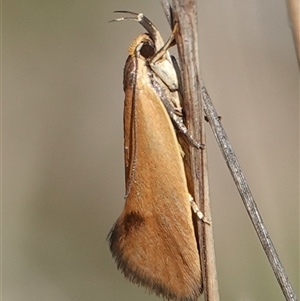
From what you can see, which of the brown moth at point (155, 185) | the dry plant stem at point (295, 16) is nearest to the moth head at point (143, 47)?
the brown moth at point (155, 185)

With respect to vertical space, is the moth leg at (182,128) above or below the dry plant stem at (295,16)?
below

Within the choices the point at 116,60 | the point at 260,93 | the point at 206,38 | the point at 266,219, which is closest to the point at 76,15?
the point at 116,60

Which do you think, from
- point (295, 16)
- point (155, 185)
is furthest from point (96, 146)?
point (295, 16)

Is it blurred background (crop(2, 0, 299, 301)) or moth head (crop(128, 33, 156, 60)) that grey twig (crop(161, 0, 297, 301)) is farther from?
blurred background (crop(2, 0, 299, 301))

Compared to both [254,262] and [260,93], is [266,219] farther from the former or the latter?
[260,93]

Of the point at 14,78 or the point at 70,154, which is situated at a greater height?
the point at 14,78

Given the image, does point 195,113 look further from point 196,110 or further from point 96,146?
point 96,146

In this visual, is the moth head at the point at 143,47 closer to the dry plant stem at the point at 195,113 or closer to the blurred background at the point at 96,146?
the dry plant stem at the point at 195,113
